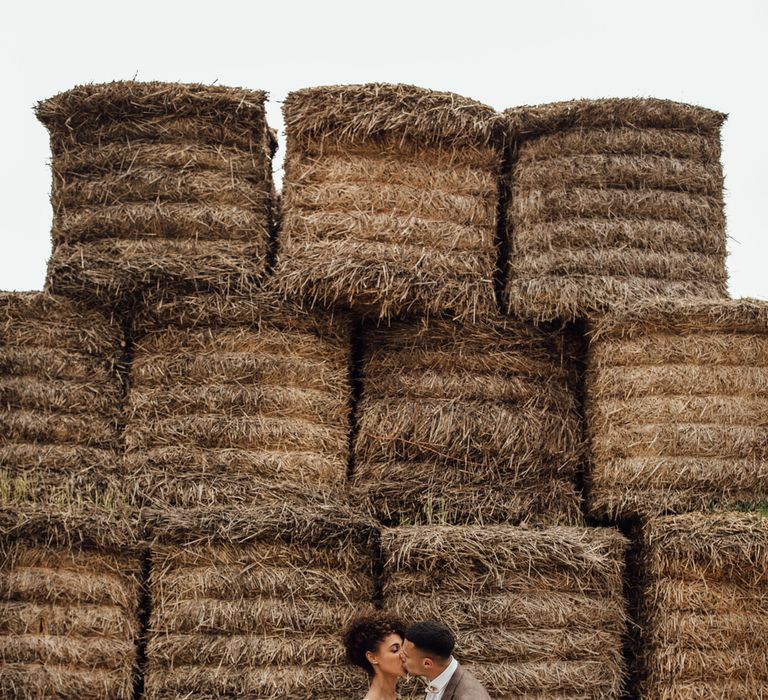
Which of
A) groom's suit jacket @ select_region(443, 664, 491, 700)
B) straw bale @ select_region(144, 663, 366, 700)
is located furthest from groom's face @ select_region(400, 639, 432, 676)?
straw bale @ select_region(144, 663, 366, 700)

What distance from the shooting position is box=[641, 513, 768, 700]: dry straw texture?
5535mm

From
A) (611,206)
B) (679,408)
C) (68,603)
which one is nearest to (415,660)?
(68,603)

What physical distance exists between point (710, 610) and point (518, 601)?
41.0 inches

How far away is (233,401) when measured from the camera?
614cm

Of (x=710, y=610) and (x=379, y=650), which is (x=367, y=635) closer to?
(x=379, y=650)

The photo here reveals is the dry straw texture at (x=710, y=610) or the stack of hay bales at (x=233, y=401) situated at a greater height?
the stack of hay bales at (x=233, y=401)

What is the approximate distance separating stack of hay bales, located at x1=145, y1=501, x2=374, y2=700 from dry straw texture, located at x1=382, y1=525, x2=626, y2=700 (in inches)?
12.4

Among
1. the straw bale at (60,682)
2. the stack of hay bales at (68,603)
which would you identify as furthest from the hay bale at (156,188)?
the straw bale at (60,682)

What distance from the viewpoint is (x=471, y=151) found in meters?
6.62

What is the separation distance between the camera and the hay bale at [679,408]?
5980 mm

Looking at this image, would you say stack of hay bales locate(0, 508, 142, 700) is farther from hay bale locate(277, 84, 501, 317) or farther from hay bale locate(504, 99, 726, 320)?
hay bale locate(504, 99, 726, 320)

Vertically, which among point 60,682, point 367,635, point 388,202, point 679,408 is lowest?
point 60,682

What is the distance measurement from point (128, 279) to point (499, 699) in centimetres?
318

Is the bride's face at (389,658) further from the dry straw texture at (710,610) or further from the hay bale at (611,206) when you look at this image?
the hay bale at (611,206)
